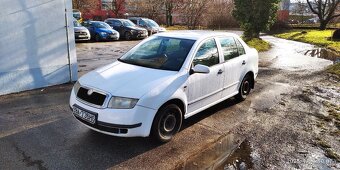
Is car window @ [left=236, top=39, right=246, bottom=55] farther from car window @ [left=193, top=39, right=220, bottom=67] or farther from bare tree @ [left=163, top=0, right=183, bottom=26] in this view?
bare tree @ [left=163, top=0, right=183, bottom=26]

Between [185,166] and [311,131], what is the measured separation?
2785 millimetres

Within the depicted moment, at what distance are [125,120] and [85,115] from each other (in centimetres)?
67

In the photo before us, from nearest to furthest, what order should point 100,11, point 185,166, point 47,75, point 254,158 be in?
point 185,166
point 254,158
point 47,75
point 100,11

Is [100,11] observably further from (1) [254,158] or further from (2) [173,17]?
(1) [254,158]

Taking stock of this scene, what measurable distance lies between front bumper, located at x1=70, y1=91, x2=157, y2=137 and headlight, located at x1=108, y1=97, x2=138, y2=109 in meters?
0.05

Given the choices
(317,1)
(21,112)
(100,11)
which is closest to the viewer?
(21,112)

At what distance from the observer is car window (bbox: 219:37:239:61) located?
617 centimetres

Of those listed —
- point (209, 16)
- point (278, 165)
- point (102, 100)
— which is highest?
point (209, 16)

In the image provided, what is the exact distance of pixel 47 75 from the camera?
7.95m

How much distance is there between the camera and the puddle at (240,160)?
430 centimetres

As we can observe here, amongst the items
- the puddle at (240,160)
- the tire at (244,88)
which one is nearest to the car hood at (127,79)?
the puddle at (240,160)

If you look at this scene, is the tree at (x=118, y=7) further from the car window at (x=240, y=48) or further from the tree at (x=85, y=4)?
the car window at (x=240, y=48)

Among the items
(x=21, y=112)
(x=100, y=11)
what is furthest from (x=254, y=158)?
(x=100, y=11)

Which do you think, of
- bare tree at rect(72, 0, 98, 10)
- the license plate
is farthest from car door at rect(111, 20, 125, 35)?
the license plate
